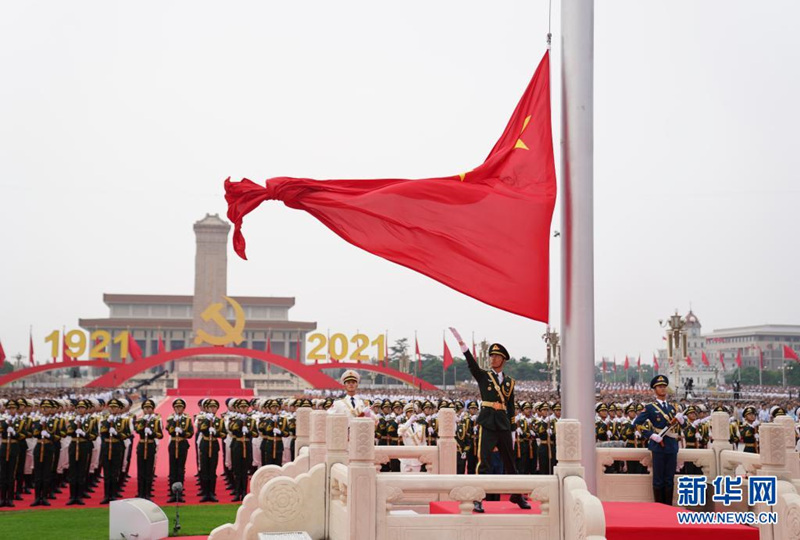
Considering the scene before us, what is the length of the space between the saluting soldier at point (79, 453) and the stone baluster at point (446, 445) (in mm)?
6253

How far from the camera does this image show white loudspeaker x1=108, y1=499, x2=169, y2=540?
791 cm

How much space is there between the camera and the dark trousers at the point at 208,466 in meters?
11.8

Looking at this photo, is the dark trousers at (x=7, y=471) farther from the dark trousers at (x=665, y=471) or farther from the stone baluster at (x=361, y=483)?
the dark trousers at (x=665, y=471)

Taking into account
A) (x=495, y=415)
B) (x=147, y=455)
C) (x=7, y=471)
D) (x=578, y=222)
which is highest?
(x=578, y=222)

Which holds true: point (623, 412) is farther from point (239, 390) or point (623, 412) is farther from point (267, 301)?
point (267, 301)

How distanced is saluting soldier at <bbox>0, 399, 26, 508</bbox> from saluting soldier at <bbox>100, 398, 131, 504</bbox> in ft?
3.52

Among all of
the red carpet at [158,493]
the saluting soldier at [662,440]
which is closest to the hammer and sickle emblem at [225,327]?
the red carpet at [158,493]

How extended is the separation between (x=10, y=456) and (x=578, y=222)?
8.78m

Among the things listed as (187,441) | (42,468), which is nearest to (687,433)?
→ (187,441)

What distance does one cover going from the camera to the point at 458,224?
239 inches

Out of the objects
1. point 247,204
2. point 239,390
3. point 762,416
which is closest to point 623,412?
point 762,416

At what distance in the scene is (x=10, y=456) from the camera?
1088 cm

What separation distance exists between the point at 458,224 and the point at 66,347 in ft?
142

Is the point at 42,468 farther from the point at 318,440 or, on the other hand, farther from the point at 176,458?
the point at 318,440
